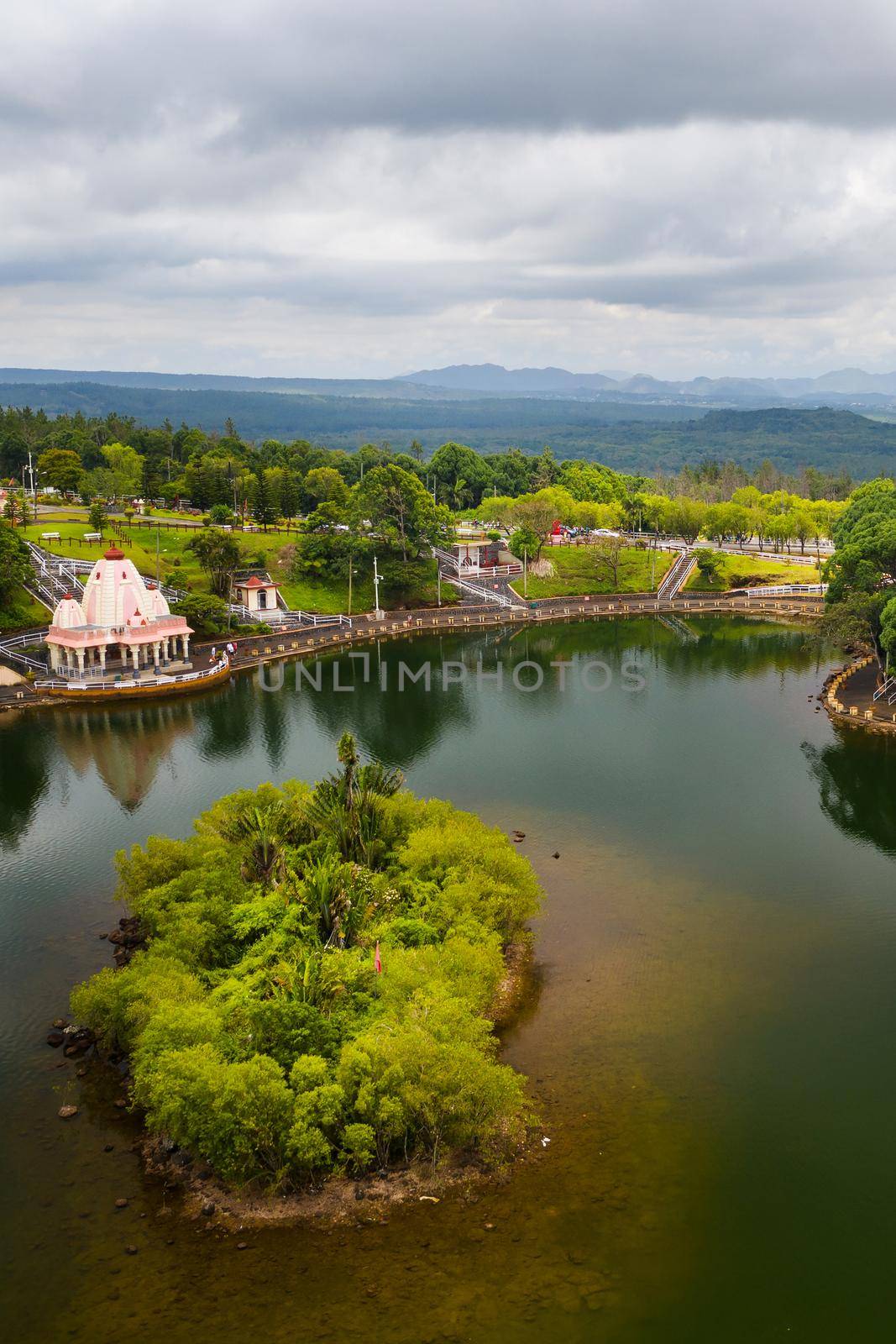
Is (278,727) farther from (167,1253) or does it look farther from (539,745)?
(167,1253)

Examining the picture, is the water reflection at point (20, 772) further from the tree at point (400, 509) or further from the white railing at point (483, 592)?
the white railing at point (483, 592)

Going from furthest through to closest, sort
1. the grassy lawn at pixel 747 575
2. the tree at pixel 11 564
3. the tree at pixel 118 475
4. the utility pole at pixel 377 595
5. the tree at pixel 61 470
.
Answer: the tree at pixel 61 470 → the tree at pixel 118 475 → the grassy lawn at pixel 747 575 → the utility pole at pixel 377 595 → the tree at pixel 11 564

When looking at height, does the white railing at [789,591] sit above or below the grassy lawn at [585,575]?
below

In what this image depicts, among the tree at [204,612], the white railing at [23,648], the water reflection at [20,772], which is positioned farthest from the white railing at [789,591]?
the water reflection at [20,772]

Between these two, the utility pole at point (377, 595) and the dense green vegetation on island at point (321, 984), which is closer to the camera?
the dense green vegetation on island at point (321, 984)

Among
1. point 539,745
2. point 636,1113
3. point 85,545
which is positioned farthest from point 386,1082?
point 85,545

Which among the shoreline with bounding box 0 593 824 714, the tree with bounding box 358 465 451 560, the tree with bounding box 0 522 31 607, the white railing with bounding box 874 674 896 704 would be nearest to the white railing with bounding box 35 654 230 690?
the shoreline with bounding box 0 593 824 714

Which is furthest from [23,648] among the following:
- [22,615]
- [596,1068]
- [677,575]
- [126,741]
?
[677,575]
